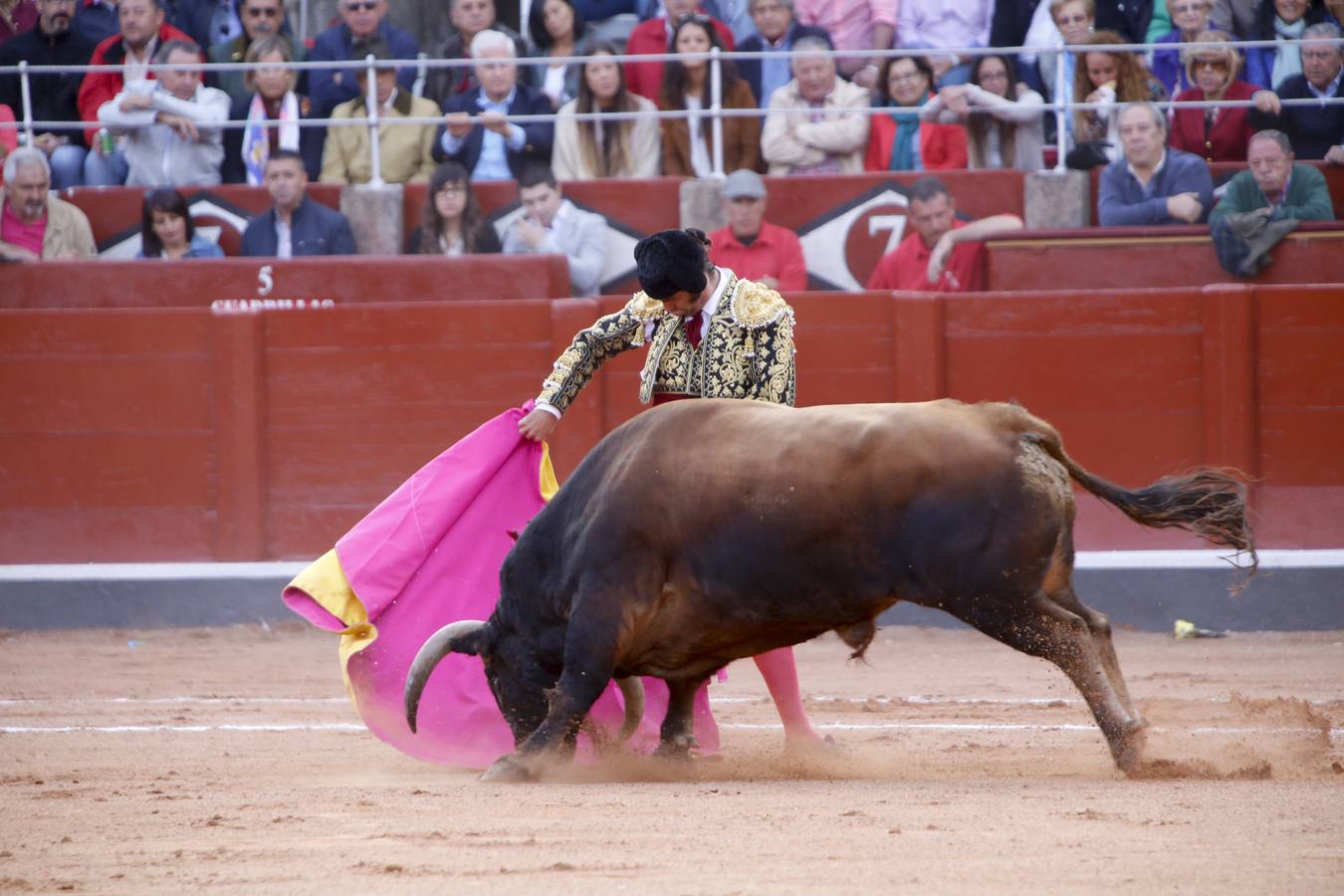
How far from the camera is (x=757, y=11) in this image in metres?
8.30

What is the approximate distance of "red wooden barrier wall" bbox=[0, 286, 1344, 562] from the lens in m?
7.00

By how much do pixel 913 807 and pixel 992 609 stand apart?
492 mm

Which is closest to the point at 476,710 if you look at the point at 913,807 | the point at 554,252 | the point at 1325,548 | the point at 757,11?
the point at 913,807

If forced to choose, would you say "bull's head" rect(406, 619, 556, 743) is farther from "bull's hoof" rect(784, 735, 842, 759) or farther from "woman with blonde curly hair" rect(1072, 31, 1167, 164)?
"woman with blonde curly hair" rect(1072, 31, 1167, 164)

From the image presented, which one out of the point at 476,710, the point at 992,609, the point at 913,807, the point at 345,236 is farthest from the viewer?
the point at 345,236

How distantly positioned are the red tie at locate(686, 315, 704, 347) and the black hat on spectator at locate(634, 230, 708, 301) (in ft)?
0.62

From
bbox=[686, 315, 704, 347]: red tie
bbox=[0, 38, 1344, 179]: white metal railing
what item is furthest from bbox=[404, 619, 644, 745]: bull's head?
bbox=[0, 38, 1344, 179]: white metal railing

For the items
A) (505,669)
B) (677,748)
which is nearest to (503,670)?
(505,669)

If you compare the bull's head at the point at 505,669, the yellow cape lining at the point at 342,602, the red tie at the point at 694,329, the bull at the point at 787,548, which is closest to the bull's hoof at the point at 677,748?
the bull at the point at 787,548

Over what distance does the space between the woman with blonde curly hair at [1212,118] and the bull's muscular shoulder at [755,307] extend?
13.2ft

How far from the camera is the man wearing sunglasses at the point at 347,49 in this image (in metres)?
8.45

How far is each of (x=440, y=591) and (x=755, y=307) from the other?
1139 mm

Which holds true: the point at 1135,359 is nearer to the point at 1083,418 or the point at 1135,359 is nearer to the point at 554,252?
the point at 1083,418

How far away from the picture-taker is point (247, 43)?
870 cm
